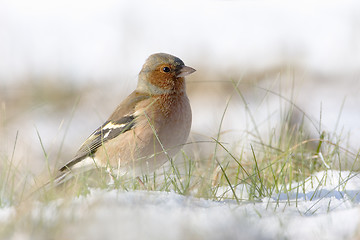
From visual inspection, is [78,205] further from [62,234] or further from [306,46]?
[306,46]

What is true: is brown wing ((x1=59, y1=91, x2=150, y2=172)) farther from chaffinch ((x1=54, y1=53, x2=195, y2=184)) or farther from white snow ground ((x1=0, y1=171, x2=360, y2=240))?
white snow ground ((x1=0, y1=171, x2=360, y2=240))

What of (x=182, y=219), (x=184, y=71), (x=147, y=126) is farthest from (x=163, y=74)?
(x=182, y=219)

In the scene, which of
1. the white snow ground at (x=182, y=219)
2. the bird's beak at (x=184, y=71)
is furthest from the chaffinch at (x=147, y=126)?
the white snow ground at (x=182, y=219)

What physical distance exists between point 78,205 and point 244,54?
8.87 meters

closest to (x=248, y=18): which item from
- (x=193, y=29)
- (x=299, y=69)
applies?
Answer: (x=193, y=29)

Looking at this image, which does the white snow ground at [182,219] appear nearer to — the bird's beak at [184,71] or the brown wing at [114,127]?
the brown wing at [114,127]

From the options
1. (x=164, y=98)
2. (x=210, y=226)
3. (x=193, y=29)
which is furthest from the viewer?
(x=193, y=29)

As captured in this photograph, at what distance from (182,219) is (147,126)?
6.95 feet

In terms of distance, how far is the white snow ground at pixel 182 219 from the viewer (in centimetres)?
206

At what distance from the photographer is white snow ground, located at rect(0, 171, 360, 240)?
2.06 m

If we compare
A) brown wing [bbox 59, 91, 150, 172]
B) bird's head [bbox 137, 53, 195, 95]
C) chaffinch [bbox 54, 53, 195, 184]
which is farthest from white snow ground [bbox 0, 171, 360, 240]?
bird's head [bbox 137, 53, 195, 95]

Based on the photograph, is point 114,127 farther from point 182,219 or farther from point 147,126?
point 182,219

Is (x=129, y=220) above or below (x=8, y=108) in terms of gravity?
above

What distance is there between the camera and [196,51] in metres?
10.4
